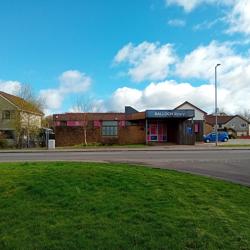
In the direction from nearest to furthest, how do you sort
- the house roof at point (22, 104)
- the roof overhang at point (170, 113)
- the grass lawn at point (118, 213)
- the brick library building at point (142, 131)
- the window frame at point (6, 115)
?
the grass lawn at point (118, 213) < the roof overhang at point (170, 113) < the brick library building at point (142, 131) < the house roof at point (22, 104) < the window frame at point (6, 115)

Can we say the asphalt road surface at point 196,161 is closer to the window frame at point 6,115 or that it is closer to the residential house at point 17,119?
the residential house at point 17,119

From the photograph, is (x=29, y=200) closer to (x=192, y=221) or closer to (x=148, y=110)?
(x=192, y=221)

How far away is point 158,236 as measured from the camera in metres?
5.27

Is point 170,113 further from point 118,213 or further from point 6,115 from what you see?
point 118,213

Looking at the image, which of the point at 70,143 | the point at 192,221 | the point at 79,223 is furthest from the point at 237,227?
the point at 70,143

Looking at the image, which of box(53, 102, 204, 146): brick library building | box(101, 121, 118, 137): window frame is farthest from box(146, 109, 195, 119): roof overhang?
box(101, 121, 118, 137): window frame

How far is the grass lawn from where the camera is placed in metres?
5.12

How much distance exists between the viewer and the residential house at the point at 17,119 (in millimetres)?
43844

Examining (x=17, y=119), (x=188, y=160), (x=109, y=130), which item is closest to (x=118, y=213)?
(x=188, y=160)

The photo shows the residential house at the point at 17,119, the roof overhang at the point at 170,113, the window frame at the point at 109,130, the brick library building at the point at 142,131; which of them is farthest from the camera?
the residential house at the point at 17,119

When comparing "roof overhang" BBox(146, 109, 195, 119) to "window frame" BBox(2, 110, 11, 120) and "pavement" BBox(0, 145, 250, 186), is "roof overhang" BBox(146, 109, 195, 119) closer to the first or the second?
"pavement" BBox(0, 145, 250, 186)

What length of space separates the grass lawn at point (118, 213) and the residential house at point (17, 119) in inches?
1407

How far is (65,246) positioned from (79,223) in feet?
2.90

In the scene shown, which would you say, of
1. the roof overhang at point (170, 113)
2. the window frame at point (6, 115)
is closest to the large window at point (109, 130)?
the roof overhang at point (170, 113)
